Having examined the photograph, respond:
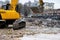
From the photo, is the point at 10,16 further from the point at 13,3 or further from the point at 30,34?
the point at 30,34

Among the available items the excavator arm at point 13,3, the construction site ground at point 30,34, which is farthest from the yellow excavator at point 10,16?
the construction site ground at point 30,34

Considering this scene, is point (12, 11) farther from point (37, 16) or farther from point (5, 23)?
point (37, 16)

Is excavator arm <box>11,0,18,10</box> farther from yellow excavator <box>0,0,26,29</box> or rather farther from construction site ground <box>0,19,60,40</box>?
construction site ground <box>0,19,60,40</box>

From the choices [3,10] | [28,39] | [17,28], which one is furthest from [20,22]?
[28,39]

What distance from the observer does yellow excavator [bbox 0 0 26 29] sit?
1530 centimetres

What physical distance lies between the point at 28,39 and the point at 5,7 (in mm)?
6273

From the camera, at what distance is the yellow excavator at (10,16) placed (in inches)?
602

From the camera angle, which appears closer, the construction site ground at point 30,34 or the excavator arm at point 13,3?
the construction site ground at point 30,34

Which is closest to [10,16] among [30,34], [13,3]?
[13,3]

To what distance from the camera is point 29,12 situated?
30.9m

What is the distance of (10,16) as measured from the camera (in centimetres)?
1536

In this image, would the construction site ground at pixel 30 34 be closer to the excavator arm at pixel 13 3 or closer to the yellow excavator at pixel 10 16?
the yellow excavator at pixel 10 16

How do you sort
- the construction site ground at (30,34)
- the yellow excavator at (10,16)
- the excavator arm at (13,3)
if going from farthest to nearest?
the excavator arm at (13,3) < the yellow excavator at (10,16) < the construction site ground at (30,34)

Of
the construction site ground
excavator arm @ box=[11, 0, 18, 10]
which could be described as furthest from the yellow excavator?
the construction site ground
